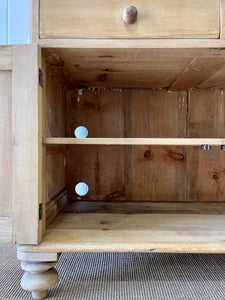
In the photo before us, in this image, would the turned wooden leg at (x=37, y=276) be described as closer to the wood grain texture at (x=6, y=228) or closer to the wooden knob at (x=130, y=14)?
the wood grain texture at (x=6, y=228)

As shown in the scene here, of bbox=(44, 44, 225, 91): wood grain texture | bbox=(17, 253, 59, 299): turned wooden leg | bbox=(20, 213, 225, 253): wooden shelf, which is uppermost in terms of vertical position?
bbox=(44, 44, 225, 91): wood grain texture

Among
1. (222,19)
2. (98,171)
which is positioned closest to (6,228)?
(98,171)

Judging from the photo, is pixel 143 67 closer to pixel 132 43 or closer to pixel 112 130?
pixel 132 43

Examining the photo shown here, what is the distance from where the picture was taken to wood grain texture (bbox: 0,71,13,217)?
0.67m

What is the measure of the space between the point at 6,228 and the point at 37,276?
0.16 meters

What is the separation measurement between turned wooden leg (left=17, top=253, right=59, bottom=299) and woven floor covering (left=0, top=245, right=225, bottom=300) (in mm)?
53

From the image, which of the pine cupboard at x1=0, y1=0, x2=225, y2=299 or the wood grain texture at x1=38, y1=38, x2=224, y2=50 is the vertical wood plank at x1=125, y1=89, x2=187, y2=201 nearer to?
the pine cupboard at x1=0, y1=0, x2=225, y2=299

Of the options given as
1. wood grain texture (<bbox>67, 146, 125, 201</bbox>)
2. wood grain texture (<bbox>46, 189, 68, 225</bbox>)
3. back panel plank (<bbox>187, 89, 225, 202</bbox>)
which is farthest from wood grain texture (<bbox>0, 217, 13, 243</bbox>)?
back panel plank (<bbox>187, 89, 225, 202</bbox>)

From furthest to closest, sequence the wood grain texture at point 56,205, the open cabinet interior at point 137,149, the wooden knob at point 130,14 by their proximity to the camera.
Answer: the open cabinet interior at point 137,149 → the wood grain texture at point 56,205 → the wooden knob at point 130,14

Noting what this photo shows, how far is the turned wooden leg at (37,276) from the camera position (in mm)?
612

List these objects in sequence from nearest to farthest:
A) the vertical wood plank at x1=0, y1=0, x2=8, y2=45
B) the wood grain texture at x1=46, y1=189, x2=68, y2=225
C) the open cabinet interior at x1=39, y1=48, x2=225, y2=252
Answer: the wood grain texture at x1=46, y1=189, x2=68, y2=225, the open cabinet interior at x1=39, y1=48, x2=225, y2=252, the vertical wood plank at x1=0, y1=0, x2=8, y2=45

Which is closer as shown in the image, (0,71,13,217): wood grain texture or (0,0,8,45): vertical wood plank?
(0,71,13,217): wood grain texture

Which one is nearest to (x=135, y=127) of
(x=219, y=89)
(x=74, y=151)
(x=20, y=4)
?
(x=74, y=151)

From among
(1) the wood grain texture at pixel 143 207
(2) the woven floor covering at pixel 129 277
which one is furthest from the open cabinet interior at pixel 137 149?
(2) the woven floor covering at pixel 129 277
